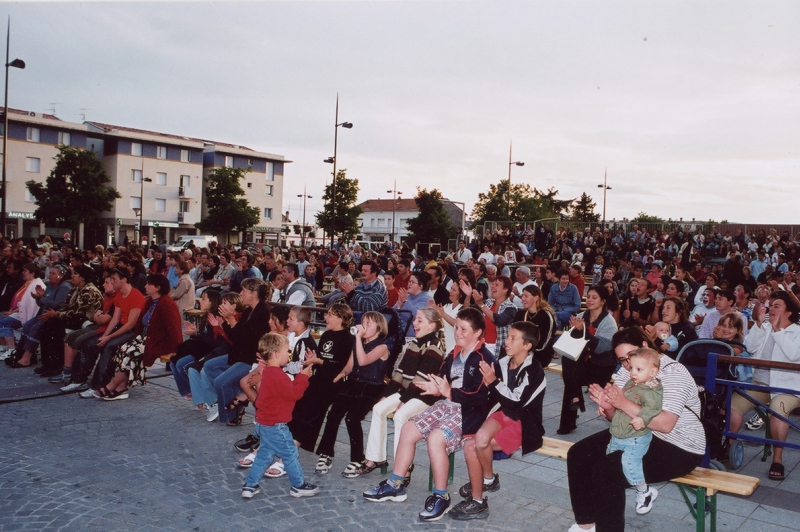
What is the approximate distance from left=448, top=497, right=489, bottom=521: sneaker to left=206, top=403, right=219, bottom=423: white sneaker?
3.62 m

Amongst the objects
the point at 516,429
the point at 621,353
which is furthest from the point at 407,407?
the point at 621,353

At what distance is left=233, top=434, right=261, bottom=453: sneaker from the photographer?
250 inches

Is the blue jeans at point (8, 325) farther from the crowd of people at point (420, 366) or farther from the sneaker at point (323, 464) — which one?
the sneaker at point (323, 464)

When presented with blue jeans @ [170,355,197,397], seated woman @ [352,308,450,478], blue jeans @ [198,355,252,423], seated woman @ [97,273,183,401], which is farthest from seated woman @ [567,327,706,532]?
seated woman @ [97,273,183,401]

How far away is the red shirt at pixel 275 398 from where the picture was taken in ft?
17.3

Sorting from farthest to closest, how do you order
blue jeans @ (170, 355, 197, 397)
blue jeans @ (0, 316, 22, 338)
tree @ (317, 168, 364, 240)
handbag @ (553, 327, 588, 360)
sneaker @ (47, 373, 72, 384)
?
tree @ (317, 168, 364, 240), blue jeans @ (0, 316, 22, 338), sneaker @ (47, 373, 72, 384), blue jeans @ (170, 355, 197, 397), handbag @ (553, 327, 588, 360)

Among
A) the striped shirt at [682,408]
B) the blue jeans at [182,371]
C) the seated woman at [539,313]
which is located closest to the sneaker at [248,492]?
the blue jeans at [182,371]

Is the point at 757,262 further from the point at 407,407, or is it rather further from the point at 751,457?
the point at 407,407

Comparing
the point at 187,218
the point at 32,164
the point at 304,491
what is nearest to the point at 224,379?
the point at 304,491

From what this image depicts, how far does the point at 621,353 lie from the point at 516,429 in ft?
3.42

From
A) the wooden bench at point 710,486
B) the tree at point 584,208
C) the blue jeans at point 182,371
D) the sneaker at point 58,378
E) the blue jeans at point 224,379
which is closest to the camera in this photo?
the wooden bench at point 710,486

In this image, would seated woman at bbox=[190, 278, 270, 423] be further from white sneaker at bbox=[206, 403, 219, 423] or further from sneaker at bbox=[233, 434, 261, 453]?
sneaker at bbox=[233, 434, 261, 453]

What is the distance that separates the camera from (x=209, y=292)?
7594 millimetres

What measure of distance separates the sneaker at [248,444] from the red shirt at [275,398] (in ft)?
3.83
